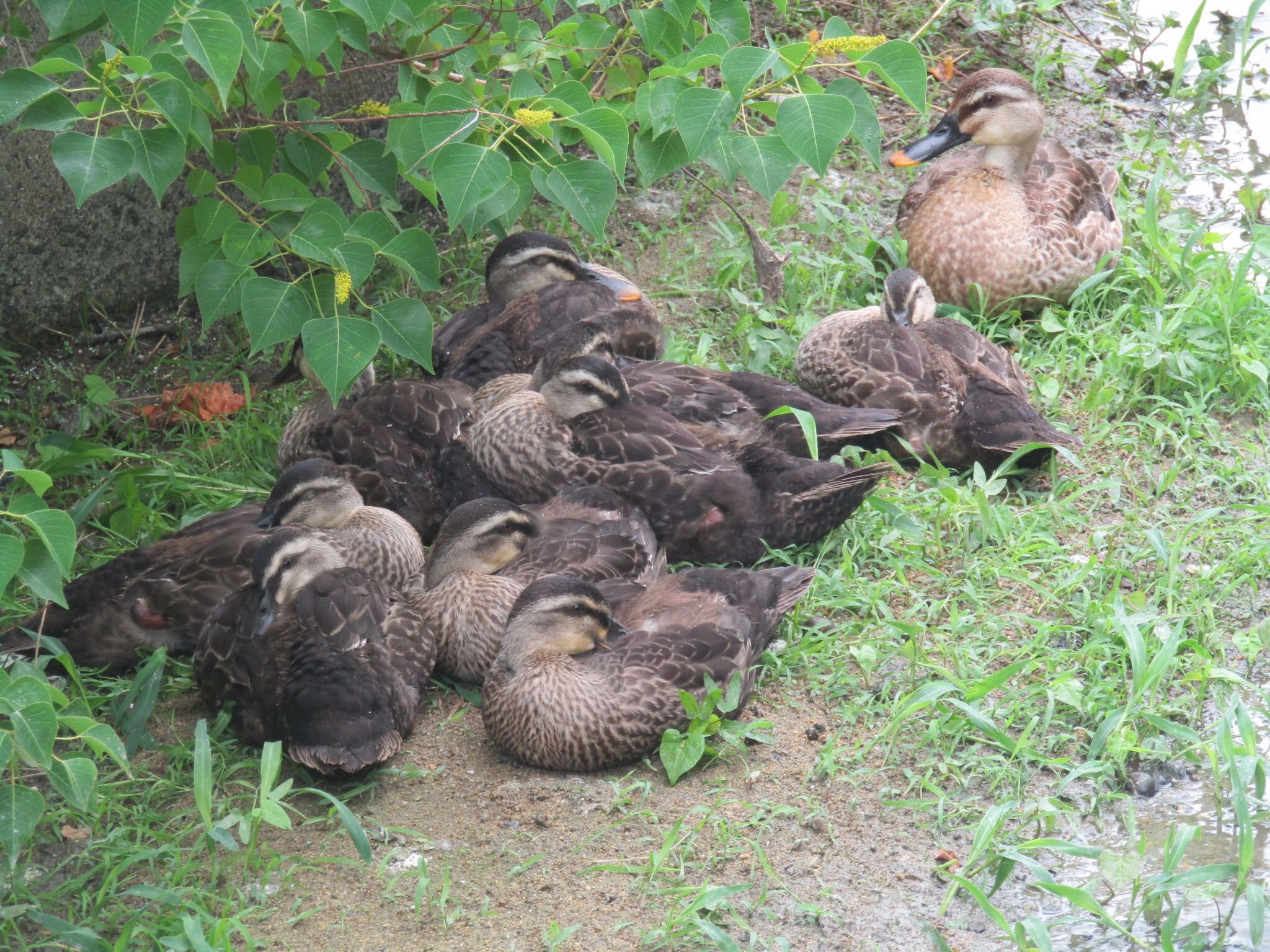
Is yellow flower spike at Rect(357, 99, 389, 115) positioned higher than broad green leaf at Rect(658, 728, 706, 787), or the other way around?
yellow flower spike at Rect(357, 99, 389, 115)

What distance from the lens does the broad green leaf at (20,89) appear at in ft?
11.3

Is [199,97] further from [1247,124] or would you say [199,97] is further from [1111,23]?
[1111,23]

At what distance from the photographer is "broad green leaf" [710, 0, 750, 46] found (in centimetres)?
452

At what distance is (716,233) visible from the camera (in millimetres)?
7273

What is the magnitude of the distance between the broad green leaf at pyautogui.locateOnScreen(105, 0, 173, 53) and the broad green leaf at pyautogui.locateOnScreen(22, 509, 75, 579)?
1.12m

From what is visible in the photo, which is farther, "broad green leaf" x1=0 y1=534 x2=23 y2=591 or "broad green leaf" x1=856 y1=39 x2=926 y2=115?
"broad green leaf" x1=856 y1=39 x2=926 y2=115

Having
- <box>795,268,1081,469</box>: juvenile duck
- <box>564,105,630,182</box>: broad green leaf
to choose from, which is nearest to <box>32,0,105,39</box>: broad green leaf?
<box>564,105,630,182</box>: broad green leaf

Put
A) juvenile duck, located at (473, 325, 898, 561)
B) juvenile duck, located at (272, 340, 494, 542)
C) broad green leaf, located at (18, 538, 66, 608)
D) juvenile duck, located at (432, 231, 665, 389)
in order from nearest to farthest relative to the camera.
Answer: broad green leaf, located at (18, 538, 66, 608), juvenile duck, located at (473, 325, 898, 561), juvenile duck, located at (272, 340, 494, 542), juvenile duck, located at (432, 231, 665, 389)

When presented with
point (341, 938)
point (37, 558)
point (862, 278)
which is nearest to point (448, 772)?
point (341, 938)

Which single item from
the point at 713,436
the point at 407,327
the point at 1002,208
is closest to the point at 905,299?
the point at 1002,208

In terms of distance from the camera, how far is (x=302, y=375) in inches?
235

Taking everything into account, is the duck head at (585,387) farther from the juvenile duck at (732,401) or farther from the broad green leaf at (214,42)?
the broad green leaf at (214,42)

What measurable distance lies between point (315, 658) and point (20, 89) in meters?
1.84

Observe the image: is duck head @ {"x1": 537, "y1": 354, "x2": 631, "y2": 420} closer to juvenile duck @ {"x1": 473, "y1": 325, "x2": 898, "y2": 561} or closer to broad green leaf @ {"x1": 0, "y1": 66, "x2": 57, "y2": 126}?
juvenile duck @ {"x1": 473, "y1": 325, "x2": 898, "y2": 561}
